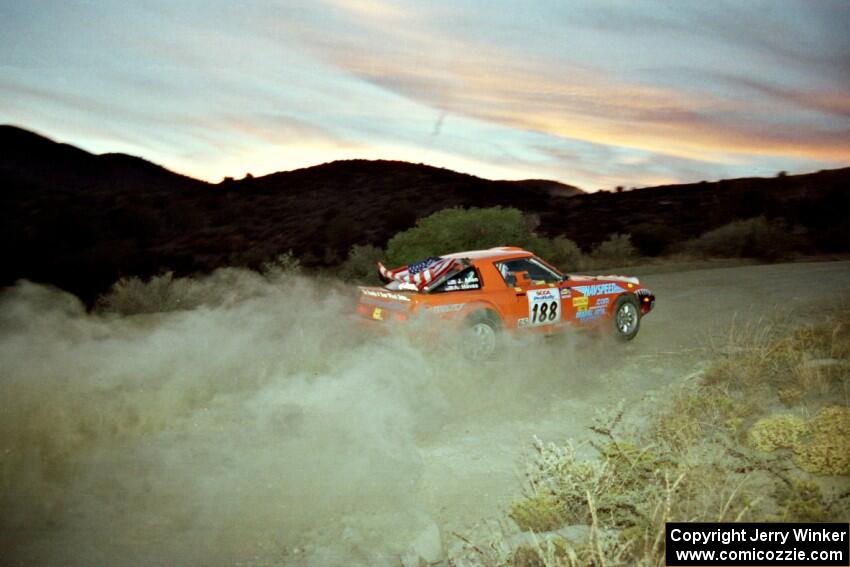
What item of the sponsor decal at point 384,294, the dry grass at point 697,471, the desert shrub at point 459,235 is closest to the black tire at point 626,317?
the dry grass at point 697,471

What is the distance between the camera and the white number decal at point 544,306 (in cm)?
850

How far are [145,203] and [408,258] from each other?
127 ft

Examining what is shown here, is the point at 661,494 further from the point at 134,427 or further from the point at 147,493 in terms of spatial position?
the point at 134,427

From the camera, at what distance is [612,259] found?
71.9 ft

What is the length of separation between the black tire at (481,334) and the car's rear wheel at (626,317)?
7.94 feet

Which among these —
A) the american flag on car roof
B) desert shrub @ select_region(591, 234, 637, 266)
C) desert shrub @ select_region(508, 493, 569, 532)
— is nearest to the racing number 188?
the american flag on car roof

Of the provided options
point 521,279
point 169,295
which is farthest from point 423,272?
point 169,295

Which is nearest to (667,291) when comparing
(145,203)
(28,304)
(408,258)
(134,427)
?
(408,258)

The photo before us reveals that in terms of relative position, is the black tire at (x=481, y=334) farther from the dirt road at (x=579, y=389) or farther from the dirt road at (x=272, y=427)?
the dirt road at (x=579, y=389)

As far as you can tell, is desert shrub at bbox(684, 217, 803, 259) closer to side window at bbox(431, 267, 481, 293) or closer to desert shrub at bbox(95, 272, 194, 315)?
side window at bbox(431, 267, 481, 293)

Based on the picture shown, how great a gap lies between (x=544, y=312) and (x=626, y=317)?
1.89 m

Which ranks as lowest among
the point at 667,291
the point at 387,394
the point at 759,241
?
the point at 387,394

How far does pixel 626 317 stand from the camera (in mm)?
9688

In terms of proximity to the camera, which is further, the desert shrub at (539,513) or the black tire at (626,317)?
the black tire at (626,317)
